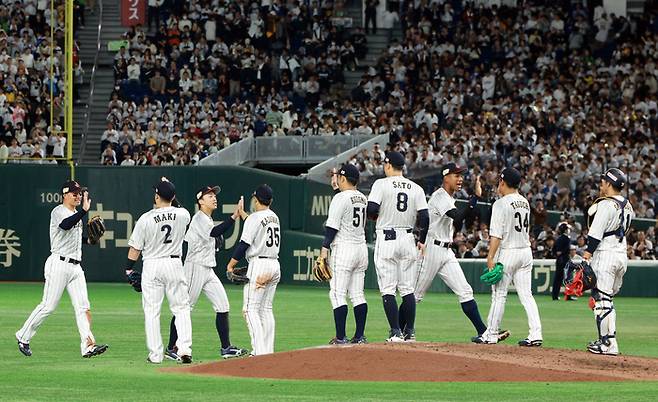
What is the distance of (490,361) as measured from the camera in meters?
13.1

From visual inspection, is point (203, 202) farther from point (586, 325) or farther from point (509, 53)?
point (509, 53)

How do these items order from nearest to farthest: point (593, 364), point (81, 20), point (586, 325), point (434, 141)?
1. point (593, 364)
2. point (586, 325)
3. point (434, 141)
4. point (81, 20)

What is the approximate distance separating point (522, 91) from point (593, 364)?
86.8 feet

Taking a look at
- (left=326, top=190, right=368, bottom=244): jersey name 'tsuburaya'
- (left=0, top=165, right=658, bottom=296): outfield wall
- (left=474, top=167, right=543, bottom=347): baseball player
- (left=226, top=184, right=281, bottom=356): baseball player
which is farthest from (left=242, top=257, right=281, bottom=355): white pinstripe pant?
(left=0, top=165, right=658, bottom=296): outfield wall

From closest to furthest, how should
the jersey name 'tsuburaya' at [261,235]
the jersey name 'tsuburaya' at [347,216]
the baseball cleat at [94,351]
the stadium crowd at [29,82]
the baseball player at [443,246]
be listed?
the jersey name 'tsuburaya' at [261,235]
the baseball cleat at [94,351]
the jersey name 'tsuburaya' at [347,216]
the baseball player at [443,246]
the stadium crowd at [29,82]

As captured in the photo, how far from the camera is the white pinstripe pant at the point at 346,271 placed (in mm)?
15742

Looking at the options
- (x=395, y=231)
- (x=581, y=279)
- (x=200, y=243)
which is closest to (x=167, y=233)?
(x=200, y=243)

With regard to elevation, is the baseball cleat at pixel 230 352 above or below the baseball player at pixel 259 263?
below

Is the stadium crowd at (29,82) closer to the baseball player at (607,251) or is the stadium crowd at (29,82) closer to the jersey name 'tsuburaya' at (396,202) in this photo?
the jersey name 'tsuburaya' at (396,202)

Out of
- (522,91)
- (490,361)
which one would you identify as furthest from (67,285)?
(522,91)

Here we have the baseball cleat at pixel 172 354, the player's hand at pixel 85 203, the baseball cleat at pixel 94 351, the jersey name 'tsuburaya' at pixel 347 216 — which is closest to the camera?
the baseball cleat at pixel 172 354

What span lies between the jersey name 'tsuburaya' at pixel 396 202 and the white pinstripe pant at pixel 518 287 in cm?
134

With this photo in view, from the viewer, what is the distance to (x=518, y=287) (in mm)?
16406

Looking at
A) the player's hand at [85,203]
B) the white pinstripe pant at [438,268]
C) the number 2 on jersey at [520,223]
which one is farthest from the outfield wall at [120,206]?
the player's hand at [85,203]
